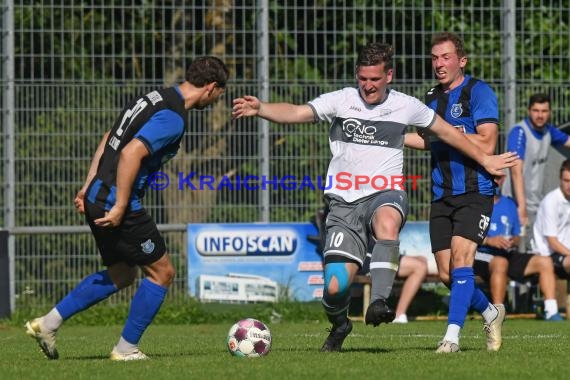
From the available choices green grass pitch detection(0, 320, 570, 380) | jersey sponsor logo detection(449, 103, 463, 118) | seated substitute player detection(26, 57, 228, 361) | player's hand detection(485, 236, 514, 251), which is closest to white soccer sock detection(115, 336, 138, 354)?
seated substitute player detection(26, 57, 228, 361)

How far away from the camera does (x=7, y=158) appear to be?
51.2 ft

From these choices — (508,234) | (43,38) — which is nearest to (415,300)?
(508,234)

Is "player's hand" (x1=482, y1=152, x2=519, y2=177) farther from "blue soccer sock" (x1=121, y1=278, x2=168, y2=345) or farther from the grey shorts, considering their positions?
"blue soccer sock" (x1=121, y1=278, x2=168, y2=345)

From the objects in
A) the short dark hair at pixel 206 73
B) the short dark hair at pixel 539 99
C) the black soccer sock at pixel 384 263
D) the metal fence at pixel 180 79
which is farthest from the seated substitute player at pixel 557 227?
the short dark hair at pixel 206 73

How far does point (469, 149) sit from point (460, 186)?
38cm

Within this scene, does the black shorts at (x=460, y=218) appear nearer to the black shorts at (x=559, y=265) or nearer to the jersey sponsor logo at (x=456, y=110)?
the jersey sponsor logo at (x=456, y=110)

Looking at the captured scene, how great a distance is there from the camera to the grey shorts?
930 centimetres

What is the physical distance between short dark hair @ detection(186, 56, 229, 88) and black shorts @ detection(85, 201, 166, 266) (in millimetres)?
913

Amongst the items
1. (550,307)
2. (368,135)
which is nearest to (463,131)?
(368,135)

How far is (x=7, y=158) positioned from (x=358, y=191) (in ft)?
23.7

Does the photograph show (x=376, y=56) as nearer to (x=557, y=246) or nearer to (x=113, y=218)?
(x=113, y=218)

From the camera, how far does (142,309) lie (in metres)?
8.83

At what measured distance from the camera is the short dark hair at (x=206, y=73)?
8.83m

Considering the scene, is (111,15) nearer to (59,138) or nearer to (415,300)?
(59,138)
